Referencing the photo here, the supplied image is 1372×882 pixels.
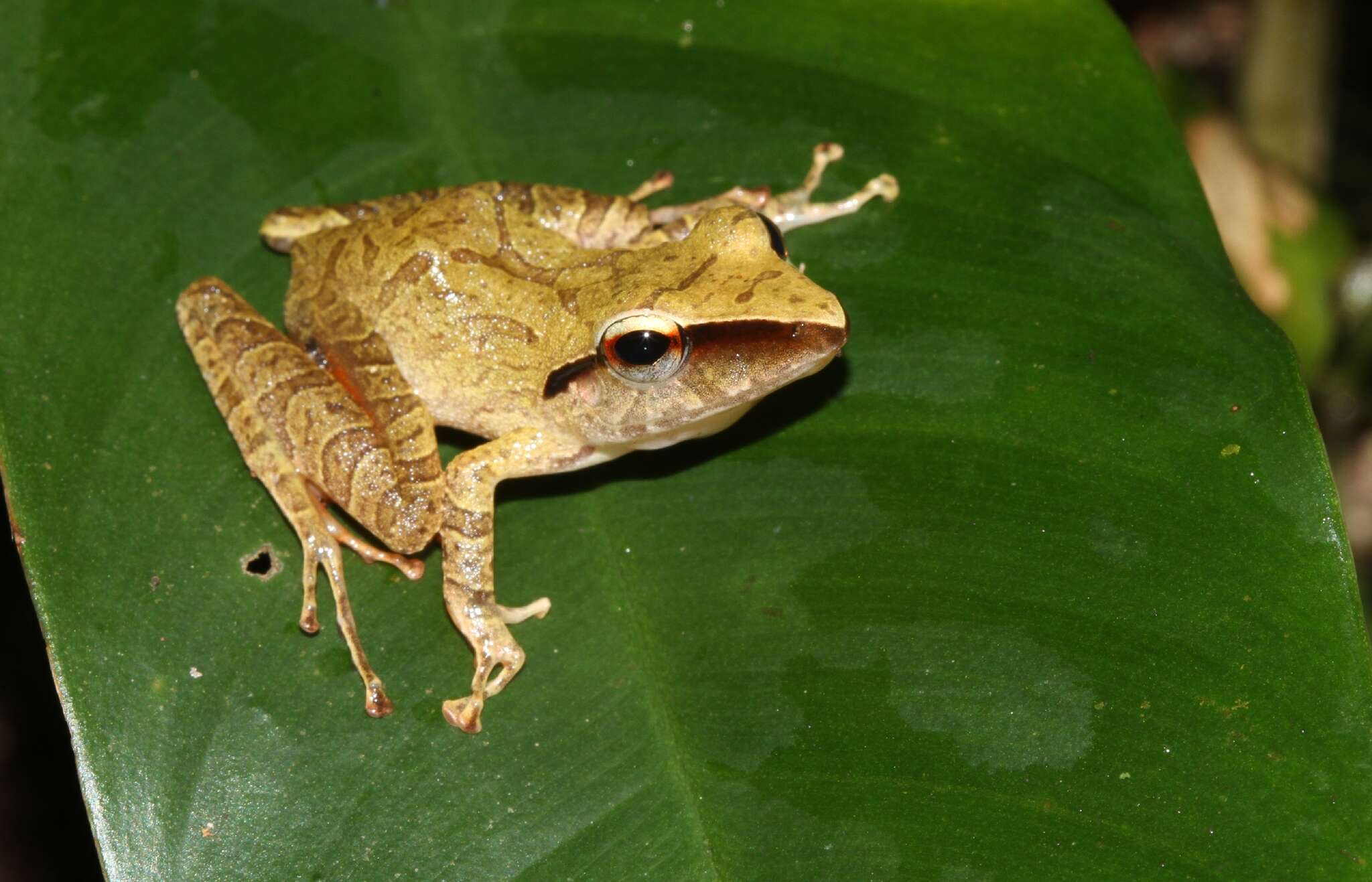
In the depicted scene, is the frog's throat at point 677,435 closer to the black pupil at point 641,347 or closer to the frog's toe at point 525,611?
the black pupil at point 641,347

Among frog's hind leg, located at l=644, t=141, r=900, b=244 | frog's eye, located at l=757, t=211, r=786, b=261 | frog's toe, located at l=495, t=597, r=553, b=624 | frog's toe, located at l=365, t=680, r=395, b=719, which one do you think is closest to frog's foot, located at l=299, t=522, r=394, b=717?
frog's toe, located at l=365, t=680, r=395, b=719

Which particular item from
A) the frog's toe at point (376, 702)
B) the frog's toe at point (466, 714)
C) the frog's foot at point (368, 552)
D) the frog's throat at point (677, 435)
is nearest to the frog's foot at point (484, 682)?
the frog's toe at point (466, 714)

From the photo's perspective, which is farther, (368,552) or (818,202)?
(818,202)

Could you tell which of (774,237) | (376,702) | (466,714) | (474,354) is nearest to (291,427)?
(474,354)

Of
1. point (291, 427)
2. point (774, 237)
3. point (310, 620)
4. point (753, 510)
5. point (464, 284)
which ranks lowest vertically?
point (310, 620)

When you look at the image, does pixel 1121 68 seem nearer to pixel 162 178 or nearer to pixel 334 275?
pixel 334 275

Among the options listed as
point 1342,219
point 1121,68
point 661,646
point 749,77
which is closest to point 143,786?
point 661,646

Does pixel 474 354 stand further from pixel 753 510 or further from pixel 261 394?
pixel 753 510
